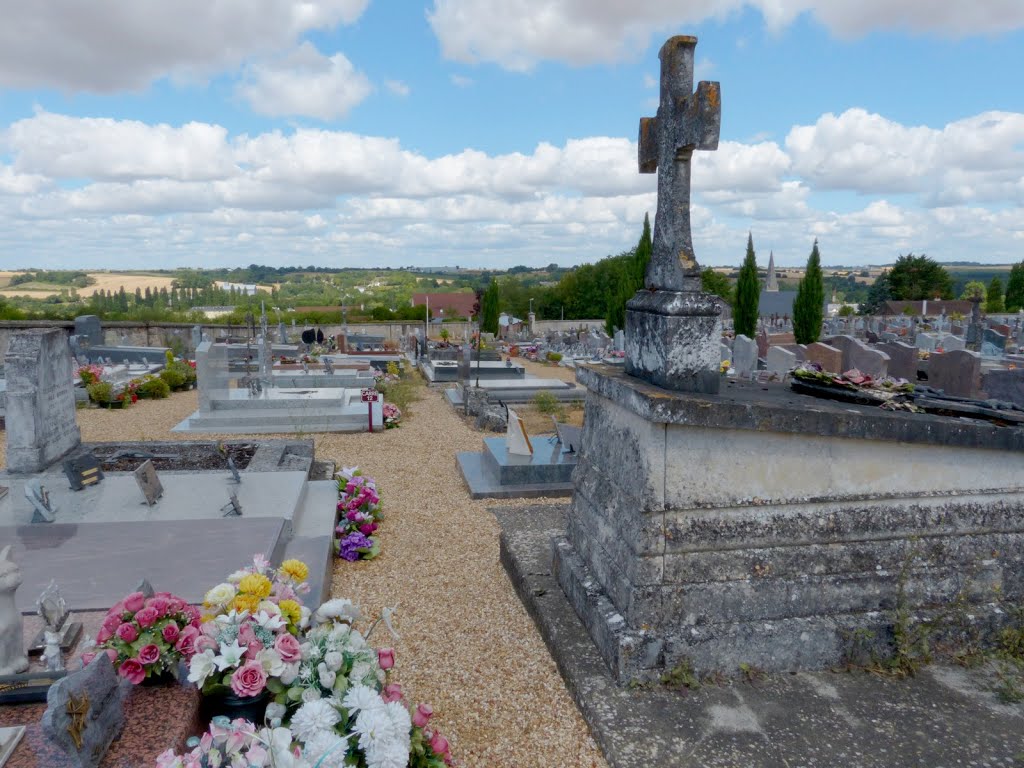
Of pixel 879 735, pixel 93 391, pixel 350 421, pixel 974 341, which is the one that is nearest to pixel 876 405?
pixel 879 735

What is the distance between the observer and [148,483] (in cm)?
623

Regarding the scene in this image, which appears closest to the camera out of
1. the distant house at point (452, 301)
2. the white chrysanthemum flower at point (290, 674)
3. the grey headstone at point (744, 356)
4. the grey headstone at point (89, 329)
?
the white chrysanthemum flower at point (290, 674)

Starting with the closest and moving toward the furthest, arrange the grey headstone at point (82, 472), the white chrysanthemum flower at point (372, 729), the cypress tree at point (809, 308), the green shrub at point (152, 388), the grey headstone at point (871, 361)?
the white chrysanthemum flower at point (372, 729) → the grey headstone at point (82, 472) → the grey headstone at point (871, 361) → the green shrub at point (152, 388) → the cypress tree at point (809, 308)

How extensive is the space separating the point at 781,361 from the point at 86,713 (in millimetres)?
14922

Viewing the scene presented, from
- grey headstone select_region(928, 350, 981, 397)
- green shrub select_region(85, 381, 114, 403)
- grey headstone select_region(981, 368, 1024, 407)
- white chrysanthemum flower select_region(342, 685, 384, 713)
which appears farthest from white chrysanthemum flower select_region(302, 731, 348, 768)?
green shrub select_region(85, 381, 114, 403)

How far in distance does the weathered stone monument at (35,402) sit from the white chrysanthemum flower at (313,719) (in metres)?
6.47

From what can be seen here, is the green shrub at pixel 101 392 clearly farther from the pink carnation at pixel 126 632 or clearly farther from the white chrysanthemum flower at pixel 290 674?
the white chrysanthemum flower at pixel 290 674

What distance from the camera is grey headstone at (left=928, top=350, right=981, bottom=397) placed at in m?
8.80

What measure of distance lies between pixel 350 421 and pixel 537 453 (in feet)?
16.1

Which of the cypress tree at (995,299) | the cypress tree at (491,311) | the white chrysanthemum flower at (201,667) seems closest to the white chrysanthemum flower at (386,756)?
the white chrysanthemum flower at (201,667)

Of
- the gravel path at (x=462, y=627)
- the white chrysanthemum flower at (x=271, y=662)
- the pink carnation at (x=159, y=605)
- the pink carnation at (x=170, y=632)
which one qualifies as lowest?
the gravel path at (x=462, y=627)

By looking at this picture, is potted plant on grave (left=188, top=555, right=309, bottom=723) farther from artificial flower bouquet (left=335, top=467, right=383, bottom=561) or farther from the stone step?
artificial flower bouquet (left=335, top=467, right=383, bottom=561)

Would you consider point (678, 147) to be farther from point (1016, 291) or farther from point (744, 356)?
point (1016, 291)

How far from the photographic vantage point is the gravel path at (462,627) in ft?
11.5
